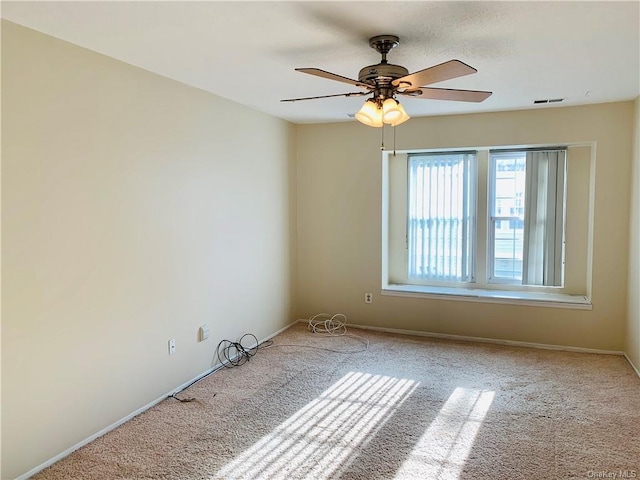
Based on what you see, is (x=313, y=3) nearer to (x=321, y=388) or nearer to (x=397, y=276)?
(x=321, y=388)

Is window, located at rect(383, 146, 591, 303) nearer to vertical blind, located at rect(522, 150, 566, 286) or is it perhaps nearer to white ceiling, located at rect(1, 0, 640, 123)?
vertical blind, located at rect(522, 150, 566, 286)

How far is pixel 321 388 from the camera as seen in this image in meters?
3.45

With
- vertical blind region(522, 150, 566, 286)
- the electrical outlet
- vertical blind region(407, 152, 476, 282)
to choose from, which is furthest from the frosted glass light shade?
vertical blind region(522, 150, 566, 286)

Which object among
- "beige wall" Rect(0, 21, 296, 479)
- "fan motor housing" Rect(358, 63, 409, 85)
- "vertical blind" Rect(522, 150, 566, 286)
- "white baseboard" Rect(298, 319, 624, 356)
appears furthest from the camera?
"vertical blind" Rect(522, 150, 566, 286)

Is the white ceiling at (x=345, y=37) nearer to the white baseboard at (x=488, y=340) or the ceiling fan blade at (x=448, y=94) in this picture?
the ceiling fan blade at (x=448, y=94)

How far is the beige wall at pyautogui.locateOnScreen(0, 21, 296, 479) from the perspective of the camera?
2.28 metres

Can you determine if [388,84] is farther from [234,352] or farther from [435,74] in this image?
[234,352]

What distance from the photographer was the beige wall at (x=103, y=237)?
2277 millimetres

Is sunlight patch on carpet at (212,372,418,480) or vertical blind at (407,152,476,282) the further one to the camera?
vertical blind at (407,152,476,282)

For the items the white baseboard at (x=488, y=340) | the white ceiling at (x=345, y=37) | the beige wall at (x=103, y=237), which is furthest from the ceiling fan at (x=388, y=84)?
the white baseboard at (x=488, y=340)

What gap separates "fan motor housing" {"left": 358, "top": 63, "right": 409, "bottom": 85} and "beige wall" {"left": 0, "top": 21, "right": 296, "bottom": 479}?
157 cm

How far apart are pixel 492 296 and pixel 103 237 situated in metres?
3.62

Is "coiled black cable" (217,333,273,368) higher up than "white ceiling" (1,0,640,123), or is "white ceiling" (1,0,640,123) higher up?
"white ceiling" (1,0,640,123)
